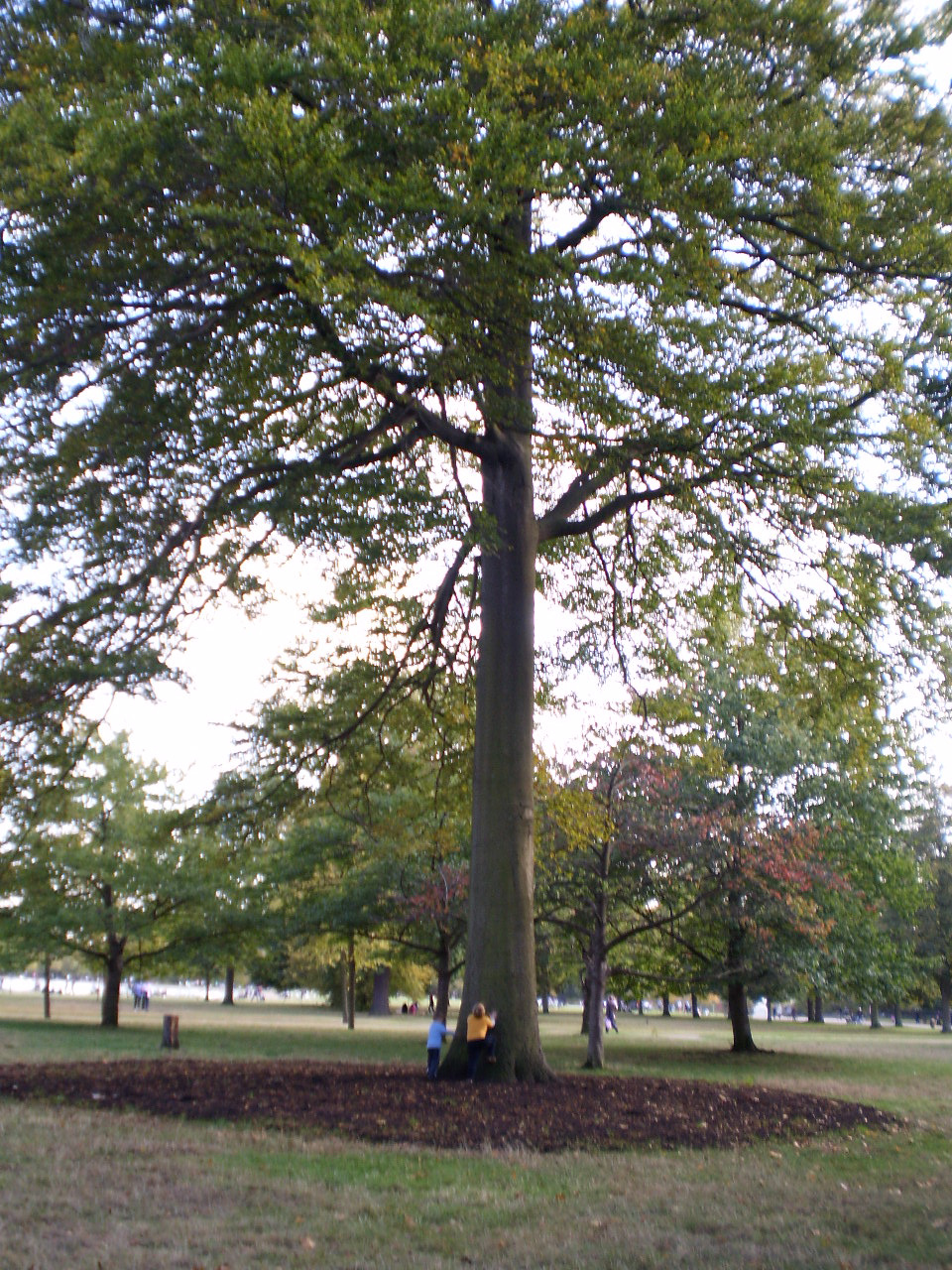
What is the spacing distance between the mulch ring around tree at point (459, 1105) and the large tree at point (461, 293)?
1.56m

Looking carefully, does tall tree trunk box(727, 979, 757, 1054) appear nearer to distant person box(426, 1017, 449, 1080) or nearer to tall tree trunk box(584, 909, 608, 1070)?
tall tree trunk box(584, 909, 608, 1070)

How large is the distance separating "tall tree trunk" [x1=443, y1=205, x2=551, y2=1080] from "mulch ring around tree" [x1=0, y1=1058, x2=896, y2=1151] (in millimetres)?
885

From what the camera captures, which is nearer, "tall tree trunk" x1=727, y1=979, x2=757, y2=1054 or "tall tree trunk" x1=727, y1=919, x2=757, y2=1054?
"tall tree trunk" x1=727, y1=919, x2=757, y2=1054

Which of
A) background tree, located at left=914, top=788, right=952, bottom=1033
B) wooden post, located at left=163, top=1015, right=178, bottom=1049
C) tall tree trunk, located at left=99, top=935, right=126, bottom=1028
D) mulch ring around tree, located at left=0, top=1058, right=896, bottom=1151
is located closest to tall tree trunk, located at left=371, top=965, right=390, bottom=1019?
tall tree trunk, located at left=99, top=935, right=126, bottom=1028

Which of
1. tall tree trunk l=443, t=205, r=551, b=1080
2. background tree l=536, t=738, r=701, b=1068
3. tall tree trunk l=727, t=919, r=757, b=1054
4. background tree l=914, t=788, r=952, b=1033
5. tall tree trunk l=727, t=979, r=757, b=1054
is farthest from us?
background tree l=914, t=788, r=952, b=1033

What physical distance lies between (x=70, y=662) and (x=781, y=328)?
33.9 feet

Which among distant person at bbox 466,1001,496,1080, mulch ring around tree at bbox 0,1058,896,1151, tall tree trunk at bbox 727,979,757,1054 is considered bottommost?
tall tree trunk at bbox 727,979,757,1054

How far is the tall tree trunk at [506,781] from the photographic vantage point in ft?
41.1

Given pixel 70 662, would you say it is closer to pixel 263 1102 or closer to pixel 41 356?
pixel 41 356

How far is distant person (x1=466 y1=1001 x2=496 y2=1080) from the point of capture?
12.1 meters

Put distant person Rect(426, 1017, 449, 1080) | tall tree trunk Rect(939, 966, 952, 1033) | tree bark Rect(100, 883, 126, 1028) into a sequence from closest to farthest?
distant person Rect(426, 1017, 449, 1080) < tree bark Rect(100, 883, 126, 1028) < tall tree trunk Rect(939, 966, 952, 1033)

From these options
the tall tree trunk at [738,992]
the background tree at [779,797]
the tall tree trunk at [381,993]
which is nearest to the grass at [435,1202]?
the background tree at [779,797]

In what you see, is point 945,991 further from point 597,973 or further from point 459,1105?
point 459,1105

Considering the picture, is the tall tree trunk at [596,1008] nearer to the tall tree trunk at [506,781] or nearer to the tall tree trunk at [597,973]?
the tall tree trunk at [597,973]
